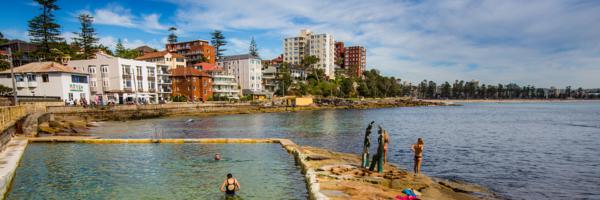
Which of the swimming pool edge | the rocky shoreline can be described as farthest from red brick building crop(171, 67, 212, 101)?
the swimming pool edge

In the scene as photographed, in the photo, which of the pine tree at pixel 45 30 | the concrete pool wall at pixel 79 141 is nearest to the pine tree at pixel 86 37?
the pine tree at pixel 45 30

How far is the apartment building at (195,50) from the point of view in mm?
133125

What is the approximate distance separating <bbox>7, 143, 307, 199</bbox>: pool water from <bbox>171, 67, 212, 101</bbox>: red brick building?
6911cm

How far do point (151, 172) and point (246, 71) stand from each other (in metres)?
108

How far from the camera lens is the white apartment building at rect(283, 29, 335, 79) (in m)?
190

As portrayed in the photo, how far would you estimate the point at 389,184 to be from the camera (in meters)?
16.2

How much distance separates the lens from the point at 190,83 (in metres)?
98.2

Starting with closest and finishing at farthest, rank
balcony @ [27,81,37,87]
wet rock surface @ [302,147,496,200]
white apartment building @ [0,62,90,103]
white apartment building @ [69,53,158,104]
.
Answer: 1. wet rock surface @ [302,147,496,200]
2. white apartment building @ [0,62,90,103]
3. balcony @ [27,81,37,87]
4. white apartment building @ [69,53,158,104]

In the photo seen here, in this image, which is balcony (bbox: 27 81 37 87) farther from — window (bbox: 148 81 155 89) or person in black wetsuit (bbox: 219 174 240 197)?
person in black wetsuit (bbox: 219 174 240 197)

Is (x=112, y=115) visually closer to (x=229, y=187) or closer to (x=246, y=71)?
(x=229, y=187)

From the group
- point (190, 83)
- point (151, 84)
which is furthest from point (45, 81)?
point (190, 83)

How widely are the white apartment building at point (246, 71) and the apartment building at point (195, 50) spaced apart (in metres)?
9.98

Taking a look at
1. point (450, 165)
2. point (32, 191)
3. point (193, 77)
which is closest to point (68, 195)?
point (32, 191)

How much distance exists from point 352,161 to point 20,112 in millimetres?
36071
